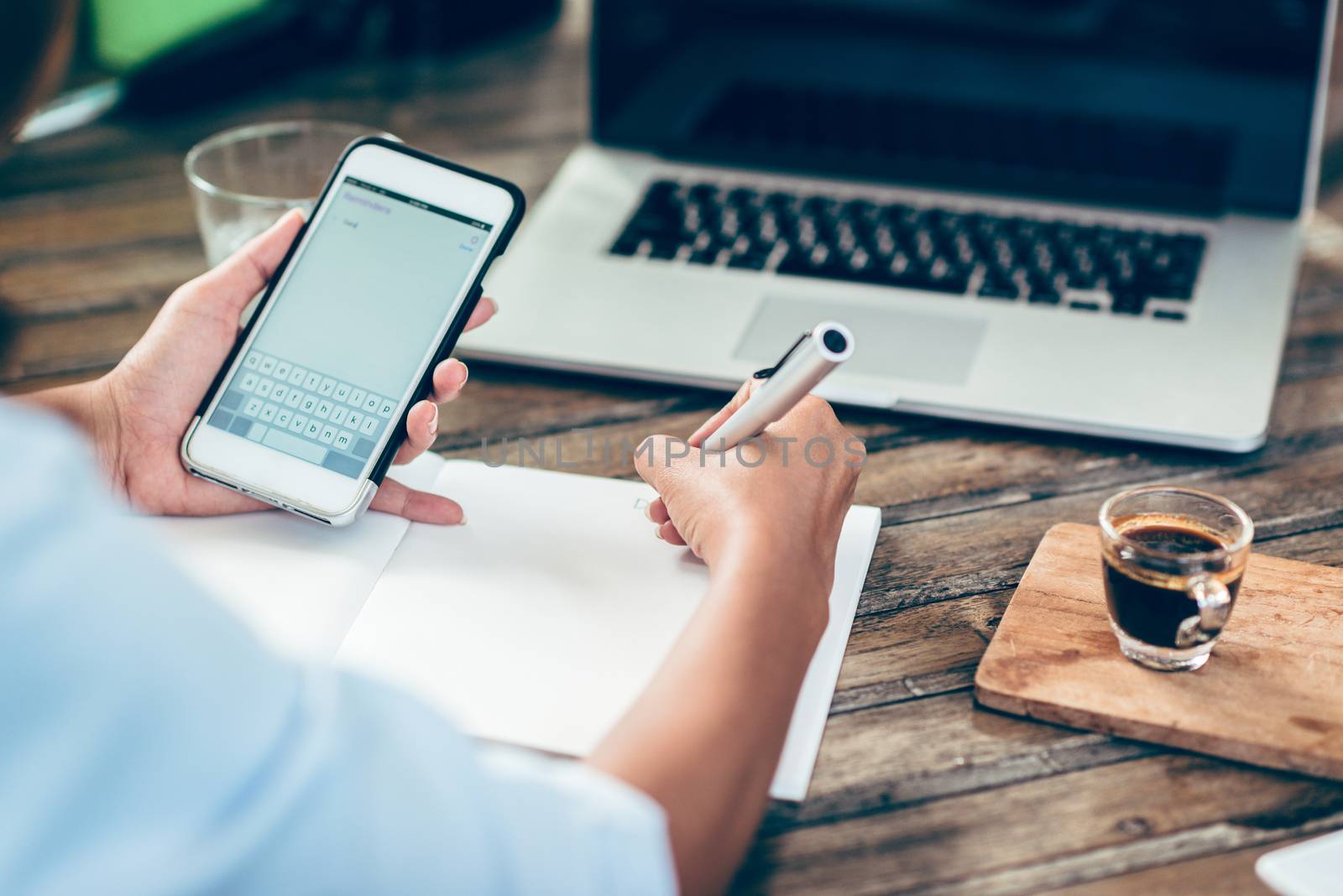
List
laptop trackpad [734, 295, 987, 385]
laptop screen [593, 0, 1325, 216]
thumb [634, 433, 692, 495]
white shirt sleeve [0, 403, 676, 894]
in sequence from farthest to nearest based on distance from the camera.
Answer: laptop screen [593, 0, 1325, 216], laptop trackpad [734, 295, 987, 385], thumb [634, 433, 692, 495], white shirt sleeve [0, 403, 676, 894]

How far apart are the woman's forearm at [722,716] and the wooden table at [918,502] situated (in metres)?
0.05

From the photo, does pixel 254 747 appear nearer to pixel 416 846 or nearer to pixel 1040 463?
pixel 416 846

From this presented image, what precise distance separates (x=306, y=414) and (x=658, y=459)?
0.20 meters

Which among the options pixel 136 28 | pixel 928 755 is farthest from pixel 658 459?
pixel 136 28

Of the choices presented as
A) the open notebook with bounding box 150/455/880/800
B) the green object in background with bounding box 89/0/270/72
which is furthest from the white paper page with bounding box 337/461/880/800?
the green object in background with bounding box 89/0/270/72

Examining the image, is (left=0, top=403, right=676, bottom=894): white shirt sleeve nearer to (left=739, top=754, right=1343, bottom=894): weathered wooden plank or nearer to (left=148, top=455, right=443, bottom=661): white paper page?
A: (left=739, top=754, right=1343, bottom=894): weathered wooden plank

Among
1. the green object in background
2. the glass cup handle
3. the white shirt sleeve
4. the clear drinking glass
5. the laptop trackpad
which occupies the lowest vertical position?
the green object in background

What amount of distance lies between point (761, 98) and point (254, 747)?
97 centimetres

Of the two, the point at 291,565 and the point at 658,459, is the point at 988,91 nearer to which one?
the point at 658,459

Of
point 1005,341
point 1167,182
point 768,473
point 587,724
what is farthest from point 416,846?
point 1167,182

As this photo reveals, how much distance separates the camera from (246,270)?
→ 31.5 inches

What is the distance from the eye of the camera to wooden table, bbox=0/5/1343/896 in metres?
0.58

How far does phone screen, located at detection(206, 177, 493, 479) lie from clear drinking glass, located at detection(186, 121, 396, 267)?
0.19m

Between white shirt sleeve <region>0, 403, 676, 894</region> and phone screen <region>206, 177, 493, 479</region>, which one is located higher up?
white shirt sleeve <region>0, 403, 676, 894</region>
